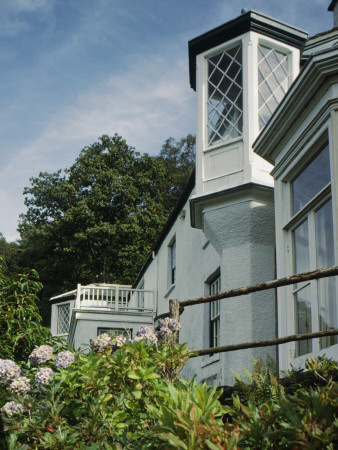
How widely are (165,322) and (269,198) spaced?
5659 millimetres

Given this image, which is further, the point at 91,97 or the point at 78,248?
the point at 78,248

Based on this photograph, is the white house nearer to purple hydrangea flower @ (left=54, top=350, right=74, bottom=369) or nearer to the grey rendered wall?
the grey rendered wall

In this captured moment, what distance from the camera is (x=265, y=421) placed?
2809 millimetres

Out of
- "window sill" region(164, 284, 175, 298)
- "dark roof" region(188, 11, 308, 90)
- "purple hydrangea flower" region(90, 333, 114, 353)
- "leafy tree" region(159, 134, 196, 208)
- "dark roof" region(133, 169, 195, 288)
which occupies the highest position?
"leafy tree" region(159, 134, 196, 208)

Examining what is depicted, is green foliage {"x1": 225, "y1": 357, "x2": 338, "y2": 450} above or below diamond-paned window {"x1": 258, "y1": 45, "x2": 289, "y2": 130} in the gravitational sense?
below

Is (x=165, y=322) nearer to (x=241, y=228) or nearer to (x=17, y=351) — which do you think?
(x=17, y=351)

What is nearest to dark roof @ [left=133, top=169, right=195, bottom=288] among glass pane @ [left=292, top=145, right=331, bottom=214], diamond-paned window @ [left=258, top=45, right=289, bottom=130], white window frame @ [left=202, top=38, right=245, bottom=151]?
white window frame @ [left=202, top=38, right=245, bottom=151]

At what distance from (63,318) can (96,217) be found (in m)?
6.24

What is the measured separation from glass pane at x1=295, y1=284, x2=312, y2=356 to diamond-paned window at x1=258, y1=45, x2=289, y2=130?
3967mm

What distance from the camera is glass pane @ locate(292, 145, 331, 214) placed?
6.94 m

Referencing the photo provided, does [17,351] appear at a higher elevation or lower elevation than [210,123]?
lower

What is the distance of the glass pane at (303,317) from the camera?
23.0 ft

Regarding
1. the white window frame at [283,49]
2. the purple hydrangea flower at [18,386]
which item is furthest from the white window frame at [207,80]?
the purple hydrangea flower at [18,386]

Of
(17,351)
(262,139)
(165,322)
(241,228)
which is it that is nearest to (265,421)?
(165,322)
